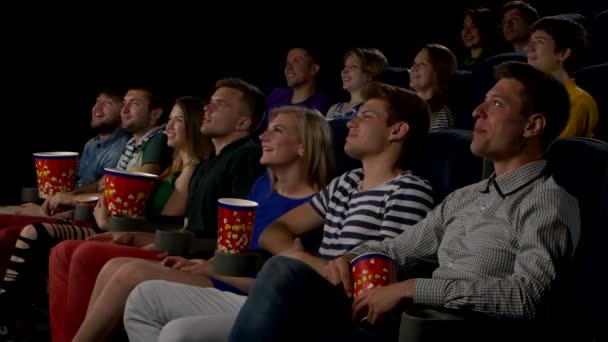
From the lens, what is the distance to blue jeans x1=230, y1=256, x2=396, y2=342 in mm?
1148

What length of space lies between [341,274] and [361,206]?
0.23 metres

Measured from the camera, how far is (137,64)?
3131 mm

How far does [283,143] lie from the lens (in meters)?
1.73

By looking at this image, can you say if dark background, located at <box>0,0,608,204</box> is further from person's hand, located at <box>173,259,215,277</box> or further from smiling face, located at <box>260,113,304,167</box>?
person's hand, located at <box>173,259,215,277</box>

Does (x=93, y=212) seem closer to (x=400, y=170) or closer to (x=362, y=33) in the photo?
(x=400, y=170)

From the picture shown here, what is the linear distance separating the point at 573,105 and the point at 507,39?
984 millimetres

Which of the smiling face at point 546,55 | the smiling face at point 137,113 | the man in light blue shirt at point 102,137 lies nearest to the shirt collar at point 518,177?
the smiling face at point 546,55

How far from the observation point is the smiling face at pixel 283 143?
172 cm

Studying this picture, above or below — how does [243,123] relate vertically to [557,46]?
below

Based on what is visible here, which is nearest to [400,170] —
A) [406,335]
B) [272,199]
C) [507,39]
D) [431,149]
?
[431,149]

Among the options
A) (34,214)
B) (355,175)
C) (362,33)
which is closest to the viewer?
(355,175)

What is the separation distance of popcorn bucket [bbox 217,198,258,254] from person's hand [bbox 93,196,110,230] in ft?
1.69

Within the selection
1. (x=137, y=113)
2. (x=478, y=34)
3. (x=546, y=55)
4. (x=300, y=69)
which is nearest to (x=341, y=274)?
(x=546, y=55)

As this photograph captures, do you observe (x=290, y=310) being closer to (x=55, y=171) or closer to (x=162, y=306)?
(x=162, y=306)
